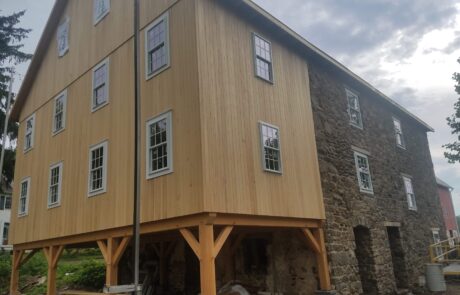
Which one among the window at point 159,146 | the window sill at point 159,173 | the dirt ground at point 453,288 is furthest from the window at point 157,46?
the dirt ground at point 453,288

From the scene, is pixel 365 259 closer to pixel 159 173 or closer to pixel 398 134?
pixel 398 134

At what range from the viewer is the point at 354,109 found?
1548 cm

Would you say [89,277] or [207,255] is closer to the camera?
[207,255]

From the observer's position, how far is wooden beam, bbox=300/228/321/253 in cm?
1062

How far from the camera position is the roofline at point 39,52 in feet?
50.0

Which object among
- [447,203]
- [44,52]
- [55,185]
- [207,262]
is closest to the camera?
[207,262]

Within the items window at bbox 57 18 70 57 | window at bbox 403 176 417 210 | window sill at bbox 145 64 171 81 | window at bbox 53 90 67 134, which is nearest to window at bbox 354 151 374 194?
window at bbox 403 176 417 210

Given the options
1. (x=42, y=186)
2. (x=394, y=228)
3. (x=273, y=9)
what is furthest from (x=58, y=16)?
(x=394, y=228)

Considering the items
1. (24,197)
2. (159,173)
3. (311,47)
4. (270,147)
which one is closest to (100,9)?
(159,173)

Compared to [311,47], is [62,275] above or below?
below

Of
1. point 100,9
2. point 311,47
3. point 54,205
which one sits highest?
point 100,9

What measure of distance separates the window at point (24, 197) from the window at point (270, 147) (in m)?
10.1

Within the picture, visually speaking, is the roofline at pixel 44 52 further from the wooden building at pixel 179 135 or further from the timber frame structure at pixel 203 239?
the timber frame structure at pixel 203 239

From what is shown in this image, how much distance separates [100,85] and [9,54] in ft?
48.8
